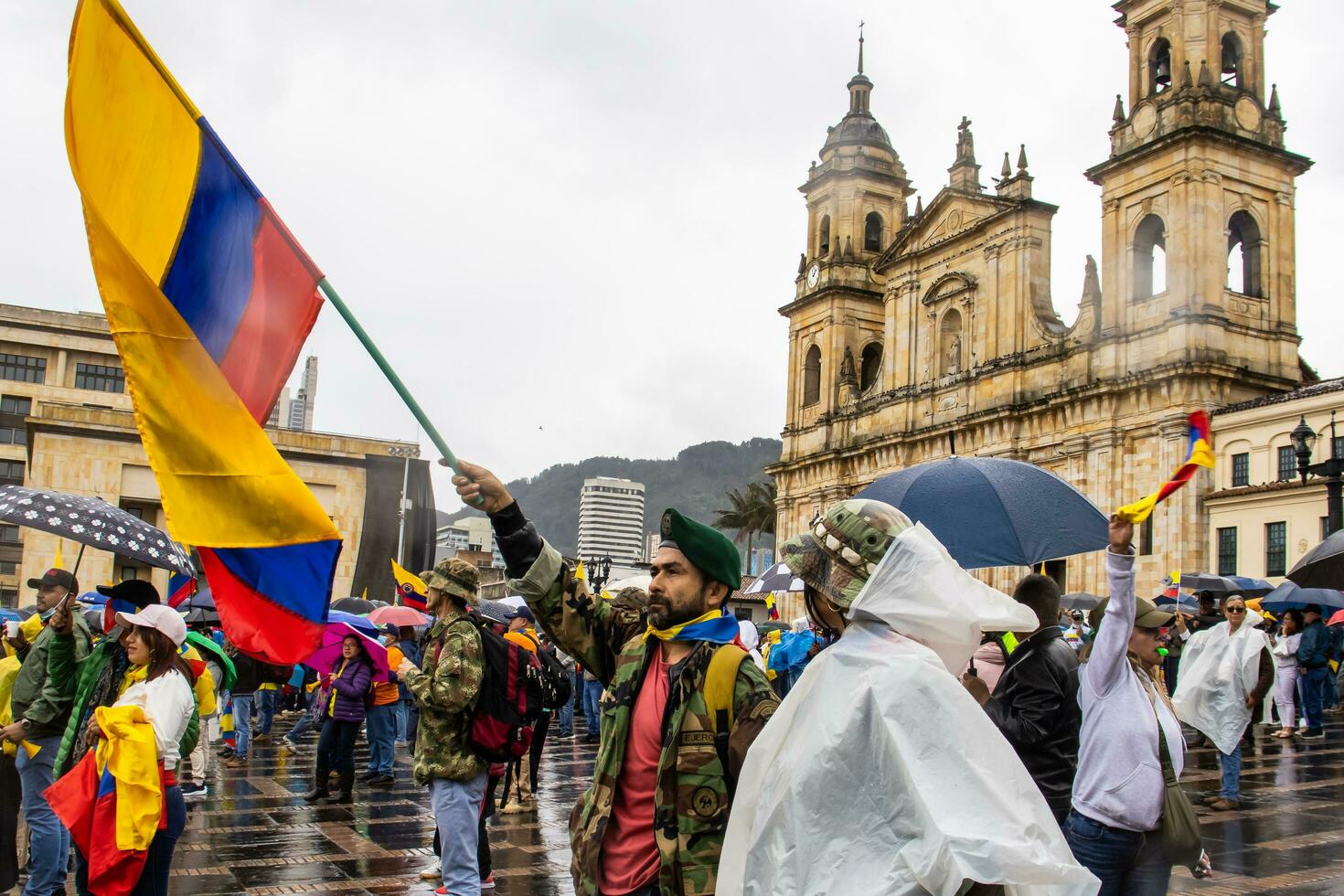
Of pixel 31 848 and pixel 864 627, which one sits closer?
pixel 864 627

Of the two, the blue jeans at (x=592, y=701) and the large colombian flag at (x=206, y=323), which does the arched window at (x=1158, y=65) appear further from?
the large colombian flag at (x=206, y=323)

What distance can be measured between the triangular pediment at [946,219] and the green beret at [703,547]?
38896 mm

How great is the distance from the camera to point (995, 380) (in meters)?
40.1

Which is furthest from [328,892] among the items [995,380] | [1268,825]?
[995,380]

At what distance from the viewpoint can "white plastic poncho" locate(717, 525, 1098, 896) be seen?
2.56 meters

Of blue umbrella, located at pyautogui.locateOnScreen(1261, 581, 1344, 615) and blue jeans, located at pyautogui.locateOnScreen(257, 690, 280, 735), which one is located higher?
blue umbrella, located at pyautogui.locateOnScreen(1261, 581, 1344, 615)

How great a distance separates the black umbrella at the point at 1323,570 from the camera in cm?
1010

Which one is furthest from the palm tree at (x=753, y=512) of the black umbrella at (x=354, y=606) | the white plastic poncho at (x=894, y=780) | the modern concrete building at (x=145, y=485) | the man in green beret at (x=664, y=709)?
the white plastic poncho at (x=894, y=780)

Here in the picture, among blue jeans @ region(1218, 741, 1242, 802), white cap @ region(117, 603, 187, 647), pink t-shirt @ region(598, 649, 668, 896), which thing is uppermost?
white cap @ region(117, 603, 187, 647)

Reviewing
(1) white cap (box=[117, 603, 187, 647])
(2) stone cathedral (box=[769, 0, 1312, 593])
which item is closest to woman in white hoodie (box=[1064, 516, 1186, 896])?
(1) white cap (box=[117, 603, 187, 647])

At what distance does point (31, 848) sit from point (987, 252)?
38546 millimetres

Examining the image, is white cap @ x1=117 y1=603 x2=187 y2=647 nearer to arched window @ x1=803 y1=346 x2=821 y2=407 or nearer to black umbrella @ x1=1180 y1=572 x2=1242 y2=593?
black umbrella @ x1=1180 y1=572 x2=1242 y2=593

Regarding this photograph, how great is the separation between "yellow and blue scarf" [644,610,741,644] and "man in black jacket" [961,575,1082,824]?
1619 mm

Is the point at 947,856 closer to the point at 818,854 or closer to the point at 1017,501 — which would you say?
the point at 818,854
